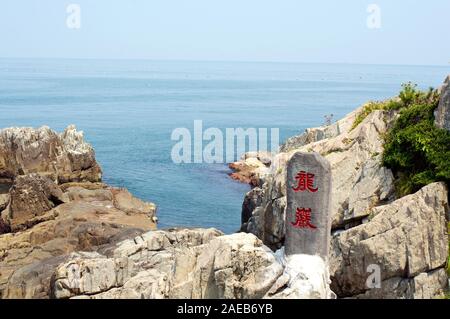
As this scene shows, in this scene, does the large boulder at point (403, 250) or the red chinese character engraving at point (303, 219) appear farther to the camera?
the large boulder at point (403, 250)

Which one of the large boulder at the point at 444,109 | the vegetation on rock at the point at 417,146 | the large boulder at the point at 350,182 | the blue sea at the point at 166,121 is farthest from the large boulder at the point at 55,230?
the large boulder at the point at 444,109

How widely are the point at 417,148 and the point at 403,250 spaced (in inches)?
170

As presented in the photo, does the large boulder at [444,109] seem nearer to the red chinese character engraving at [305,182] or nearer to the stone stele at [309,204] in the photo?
the stone stele at [309,204]

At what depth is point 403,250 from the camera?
1703 centimetres

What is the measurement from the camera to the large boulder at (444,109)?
769 inches

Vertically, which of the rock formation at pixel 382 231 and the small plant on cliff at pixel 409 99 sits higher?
the small plant on cliff at pixel 409 99

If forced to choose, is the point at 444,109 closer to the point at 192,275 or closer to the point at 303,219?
the point at 303,219

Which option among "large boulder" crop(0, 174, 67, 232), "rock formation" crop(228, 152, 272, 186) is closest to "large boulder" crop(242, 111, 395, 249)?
"large boulder" crop(0, 174, 67, 232)

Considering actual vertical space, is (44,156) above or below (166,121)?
above

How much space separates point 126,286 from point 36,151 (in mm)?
30228

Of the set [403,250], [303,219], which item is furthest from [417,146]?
[303,219]

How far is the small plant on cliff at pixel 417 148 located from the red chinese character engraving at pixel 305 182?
534 centimetres

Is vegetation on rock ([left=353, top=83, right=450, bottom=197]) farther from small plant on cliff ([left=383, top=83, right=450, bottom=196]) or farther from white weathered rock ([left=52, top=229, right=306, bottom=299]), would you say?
white weathered rock ([left=52, top=229, right=306, bottom=299])
